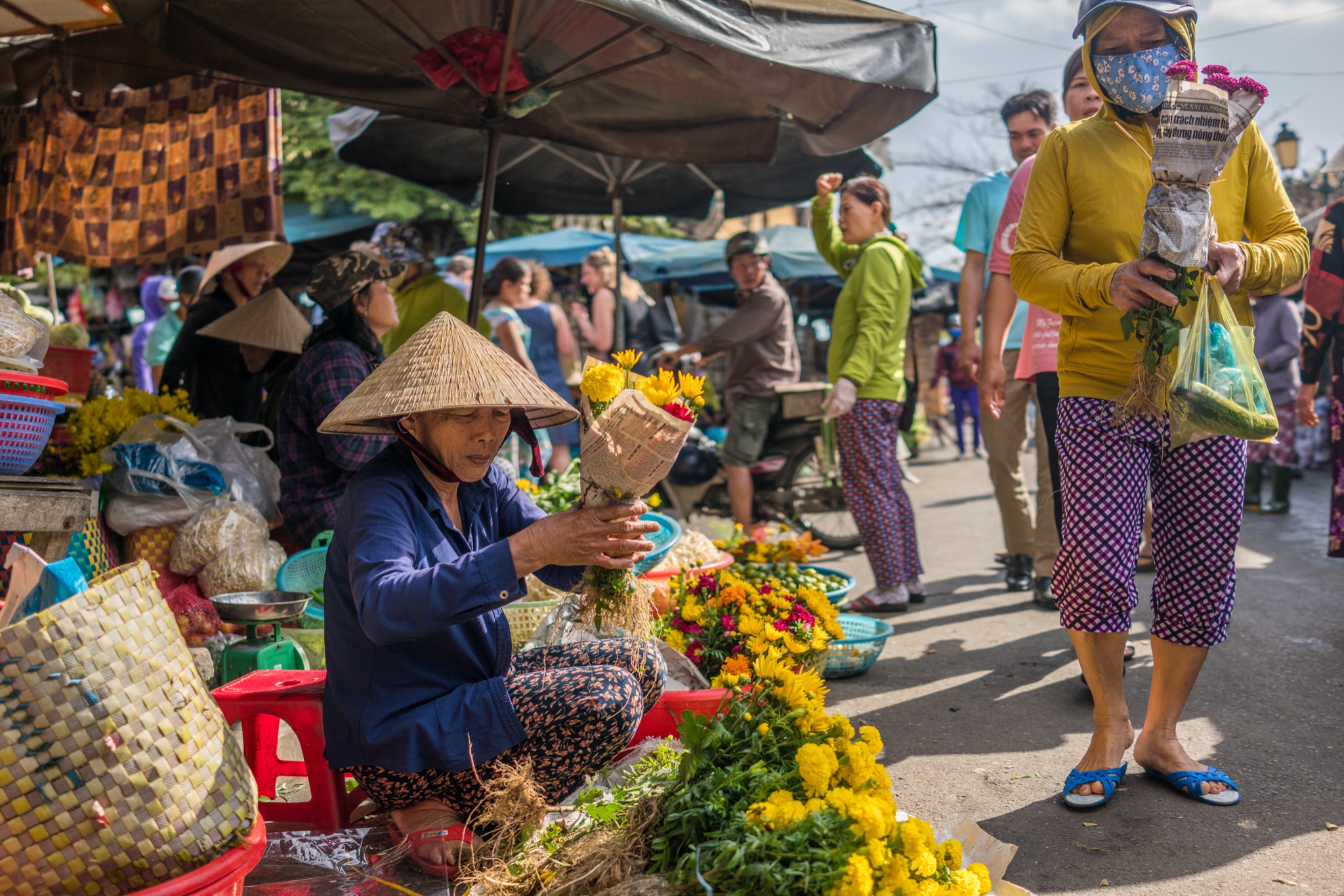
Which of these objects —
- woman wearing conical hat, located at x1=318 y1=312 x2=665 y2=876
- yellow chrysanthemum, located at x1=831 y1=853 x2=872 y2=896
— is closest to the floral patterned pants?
woman wearing conical hat, located at x1=318 y1=312 x2=665 y2=876

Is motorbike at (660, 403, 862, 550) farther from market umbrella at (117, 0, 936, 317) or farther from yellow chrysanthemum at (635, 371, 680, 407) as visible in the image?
yellow chrysanthemum at (635, 371, 680, 407)

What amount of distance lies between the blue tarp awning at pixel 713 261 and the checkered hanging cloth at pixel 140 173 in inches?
303

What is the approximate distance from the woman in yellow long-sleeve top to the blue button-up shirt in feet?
5.24

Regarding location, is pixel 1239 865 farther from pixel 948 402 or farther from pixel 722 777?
pixel 948 402

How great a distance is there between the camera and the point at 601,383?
79.2 inches

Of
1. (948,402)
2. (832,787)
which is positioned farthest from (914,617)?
(948,402)

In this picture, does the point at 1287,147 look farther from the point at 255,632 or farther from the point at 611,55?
the point at 255,632

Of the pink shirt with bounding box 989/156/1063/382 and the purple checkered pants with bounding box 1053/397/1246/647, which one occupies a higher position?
the pink shirt with bounding box 989/156/1063/382

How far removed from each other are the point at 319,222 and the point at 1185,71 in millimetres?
12411

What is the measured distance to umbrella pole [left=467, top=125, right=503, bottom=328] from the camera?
14.3ft

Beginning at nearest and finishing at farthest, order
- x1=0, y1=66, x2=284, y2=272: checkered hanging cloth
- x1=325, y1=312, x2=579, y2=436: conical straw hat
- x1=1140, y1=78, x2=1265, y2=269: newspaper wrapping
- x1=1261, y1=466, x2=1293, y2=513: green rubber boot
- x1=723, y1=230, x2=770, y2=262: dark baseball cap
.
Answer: x1=325, y1=312, x2=579, y2=436: conical straw hat → x1=1140, y1=78, x2=1265, y2=269: newspaper wrapping → x1=0, y1=66, x2=284, y2=272: checkered hanging cloth → x1=723, y1=230, x2=770, y2=262: dark baseball cap → x1=1261, y1=466, x2=1293, y2=513: green rubber boot

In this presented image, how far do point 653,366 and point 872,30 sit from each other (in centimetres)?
538

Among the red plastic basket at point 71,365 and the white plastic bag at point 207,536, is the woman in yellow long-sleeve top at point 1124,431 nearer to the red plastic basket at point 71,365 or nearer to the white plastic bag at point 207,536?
the white plastic bag at point 207,536

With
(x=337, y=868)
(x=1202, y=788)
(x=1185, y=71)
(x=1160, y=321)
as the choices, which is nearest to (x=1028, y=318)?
(x=1160, y=321)
